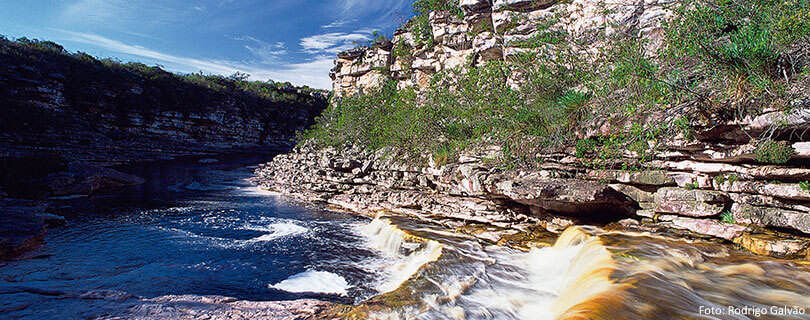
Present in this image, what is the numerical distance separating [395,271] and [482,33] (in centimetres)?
1486

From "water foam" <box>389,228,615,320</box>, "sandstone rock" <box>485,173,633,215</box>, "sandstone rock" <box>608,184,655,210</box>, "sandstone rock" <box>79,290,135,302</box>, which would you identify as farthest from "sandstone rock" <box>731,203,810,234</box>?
"sandstone rock" <box>79,290,135,302</box>

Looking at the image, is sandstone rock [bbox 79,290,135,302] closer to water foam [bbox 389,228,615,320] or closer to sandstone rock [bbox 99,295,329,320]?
sandstone rock [bbox 99,295,329,320]

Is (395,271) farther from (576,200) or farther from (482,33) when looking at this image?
(482,33)

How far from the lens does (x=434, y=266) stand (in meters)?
6.43

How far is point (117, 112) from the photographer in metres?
31.2

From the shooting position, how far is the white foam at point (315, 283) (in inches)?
250

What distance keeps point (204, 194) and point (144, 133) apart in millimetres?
22515

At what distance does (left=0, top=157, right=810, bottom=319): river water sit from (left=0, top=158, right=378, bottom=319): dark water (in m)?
0.04

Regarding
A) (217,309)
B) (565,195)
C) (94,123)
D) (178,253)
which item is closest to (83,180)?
(178,253)

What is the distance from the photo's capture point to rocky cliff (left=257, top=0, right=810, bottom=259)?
19.2ft

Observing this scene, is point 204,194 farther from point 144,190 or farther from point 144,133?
point 144,133

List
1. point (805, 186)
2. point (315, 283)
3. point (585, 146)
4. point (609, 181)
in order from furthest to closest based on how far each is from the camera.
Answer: point (585, 146), point (609, 181), point (315, 283), point (805, 186)

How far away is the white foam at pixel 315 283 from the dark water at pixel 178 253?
0.10 metres

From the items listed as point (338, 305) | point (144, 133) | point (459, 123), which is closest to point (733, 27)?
point (459, 123)
